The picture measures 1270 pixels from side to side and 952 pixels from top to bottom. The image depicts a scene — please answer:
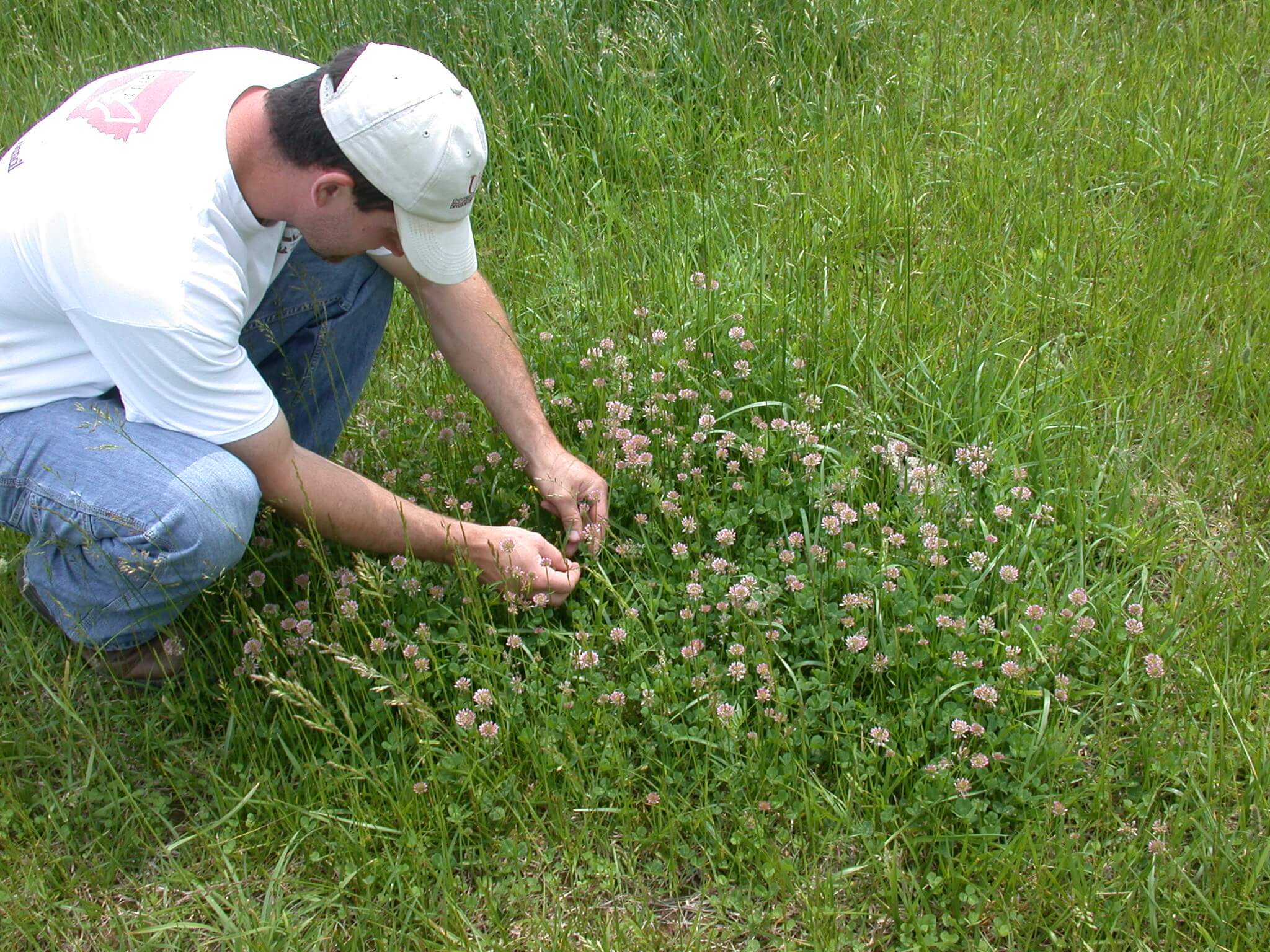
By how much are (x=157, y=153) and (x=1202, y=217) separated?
3428 millimetres

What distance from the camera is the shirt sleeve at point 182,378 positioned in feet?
8.18

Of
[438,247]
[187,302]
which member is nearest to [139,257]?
[187,302]

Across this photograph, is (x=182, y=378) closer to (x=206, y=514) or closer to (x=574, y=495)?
(x=206, y=514)

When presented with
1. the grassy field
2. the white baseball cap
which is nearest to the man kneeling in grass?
the white baseball cap

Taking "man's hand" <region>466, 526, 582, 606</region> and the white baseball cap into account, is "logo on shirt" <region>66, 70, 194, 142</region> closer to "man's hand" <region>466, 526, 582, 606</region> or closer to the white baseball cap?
the white baseball cap

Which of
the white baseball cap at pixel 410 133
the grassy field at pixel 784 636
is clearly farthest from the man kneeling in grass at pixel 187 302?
the grassy field at pixel 784 636

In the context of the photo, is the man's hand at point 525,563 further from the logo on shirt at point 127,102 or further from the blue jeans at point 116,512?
the logo on shirt at point 127,102

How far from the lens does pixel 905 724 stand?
2.52 m

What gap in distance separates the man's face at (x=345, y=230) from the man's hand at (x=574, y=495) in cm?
72

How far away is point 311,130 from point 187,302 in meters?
0.50

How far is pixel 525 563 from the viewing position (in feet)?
9.11

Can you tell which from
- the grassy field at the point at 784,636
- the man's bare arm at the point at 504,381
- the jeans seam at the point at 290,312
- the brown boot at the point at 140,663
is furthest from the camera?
the jeans seam at the point at 290,312

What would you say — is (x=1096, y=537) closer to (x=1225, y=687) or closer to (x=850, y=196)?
(x=1225, y=687)

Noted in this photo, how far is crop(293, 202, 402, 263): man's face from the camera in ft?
8.95
